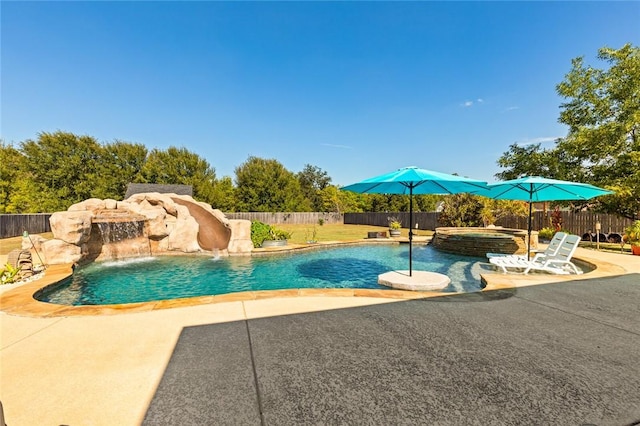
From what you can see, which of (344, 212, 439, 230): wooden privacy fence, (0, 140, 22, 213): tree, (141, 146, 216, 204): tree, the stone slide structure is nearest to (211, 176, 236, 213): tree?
(141, 146, 216, 204): tree

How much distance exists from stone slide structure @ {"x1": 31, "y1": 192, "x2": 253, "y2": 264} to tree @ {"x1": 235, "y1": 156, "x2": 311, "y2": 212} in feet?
74.5

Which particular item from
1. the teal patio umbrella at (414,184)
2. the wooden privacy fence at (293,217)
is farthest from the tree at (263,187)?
the teal patio umbrella at (414,184)

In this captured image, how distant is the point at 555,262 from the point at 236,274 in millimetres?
8416

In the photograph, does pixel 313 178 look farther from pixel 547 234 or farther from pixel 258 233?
pixel 547 234

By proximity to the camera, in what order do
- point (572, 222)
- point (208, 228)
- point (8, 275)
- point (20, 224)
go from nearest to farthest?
point (8, 275) → point (208, 228) → point (572, 222) → point (20, 224)

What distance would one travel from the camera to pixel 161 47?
46.1ft

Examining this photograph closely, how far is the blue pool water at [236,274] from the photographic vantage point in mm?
6211

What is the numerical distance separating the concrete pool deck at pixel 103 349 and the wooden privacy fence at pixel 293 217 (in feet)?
88.5

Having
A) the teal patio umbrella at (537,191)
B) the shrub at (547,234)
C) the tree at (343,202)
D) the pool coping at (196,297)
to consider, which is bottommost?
the pool coping at (196,297)

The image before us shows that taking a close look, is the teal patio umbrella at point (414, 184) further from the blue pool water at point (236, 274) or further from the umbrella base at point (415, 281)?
the blue pool water at point (236, 274)

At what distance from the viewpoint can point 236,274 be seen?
26.4 feet

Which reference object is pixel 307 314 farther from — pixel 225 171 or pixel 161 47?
pixel 225 171

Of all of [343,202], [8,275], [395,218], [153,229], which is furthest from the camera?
[343,202]

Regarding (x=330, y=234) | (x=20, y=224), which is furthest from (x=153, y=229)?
(x=20, y=224)
